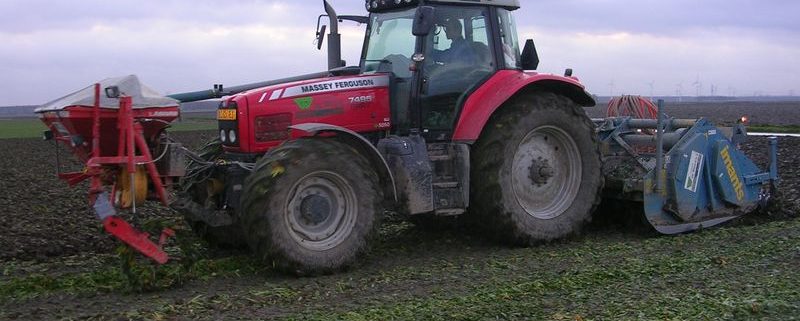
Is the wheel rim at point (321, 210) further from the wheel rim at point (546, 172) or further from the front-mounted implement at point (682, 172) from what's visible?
the front-mounted implement at point (682, 172)

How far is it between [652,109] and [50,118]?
7.25 m

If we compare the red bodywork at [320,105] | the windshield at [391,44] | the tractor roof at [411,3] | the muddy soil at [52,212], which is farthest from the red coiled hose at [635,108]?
the red bodywork at [320,105]

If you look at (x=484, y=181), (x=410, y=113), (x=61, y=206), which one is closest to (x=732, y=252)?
(x=484, y=181)

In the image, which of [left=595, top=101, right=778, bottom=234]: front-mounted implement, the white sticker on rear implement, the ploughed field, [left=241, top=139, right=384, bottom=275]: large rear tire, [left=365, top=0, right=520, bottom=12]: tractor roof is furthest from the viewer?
A: the white sticker on rear implement

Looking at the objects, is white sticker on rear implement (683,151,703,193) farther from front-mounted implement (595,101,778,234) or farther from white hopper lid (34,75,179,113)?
white hopper lid (34,75,179,113)

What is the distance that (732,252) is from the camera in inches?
280

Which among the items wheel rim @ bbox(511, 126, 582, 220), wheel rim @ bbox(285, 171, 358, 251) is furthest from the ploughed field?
wheel rim @ bbox(511, 126, 582, 220)

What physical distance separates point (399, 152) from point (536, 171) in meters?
1.57

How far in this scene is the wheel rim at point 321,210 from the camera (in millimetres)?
6367

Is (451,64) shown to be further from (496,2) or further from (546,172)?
(546,172)

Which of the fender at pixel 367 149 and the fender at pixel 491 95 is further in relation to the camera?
the fender at pixel 491 95

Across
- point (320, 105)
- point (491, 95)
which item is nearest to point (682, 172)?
point (491, 95)

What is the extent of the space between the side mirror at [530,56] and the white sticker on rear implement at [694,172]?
1951 mm

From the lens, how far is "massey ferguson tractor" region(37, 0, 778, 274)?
6.11 m
